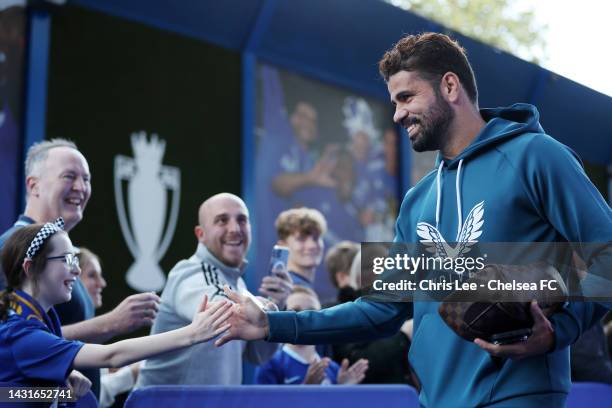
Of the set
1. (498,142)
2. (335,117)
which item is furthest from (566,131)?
(498,142)

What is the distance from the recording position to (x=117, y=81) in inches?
238

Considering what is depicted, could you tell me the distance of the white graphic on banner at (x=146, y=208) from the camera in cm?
599

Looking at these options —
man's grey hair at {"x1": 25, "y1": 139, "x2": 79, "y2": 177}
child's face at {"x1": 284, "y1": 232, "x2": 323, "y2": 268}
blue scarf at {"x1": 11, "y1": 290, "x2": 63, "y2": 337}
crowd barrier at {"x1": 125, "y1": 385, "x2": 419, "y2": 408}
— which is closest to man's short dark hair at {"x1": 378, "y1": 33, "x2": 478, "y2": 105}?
crowd barrier at {"x1": 125, "y1": 385, "x2": 419, "y2": 408}

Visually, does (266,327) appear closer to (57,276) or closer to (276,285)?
(57,276)

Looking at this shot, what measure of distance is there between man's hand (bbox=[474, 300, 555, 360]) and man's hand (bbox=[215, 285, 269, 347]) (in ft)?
2.56

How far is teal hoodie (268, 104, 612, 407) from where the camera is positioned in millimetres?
2150

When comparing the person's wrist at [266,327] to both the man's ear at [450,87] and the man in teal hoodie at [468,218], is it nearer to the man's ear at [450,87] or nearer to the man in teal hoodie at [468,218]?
the man in teal hoodie at [468,218]

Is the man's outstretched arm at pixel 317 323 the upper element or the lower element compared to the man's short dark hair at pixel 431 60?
lower

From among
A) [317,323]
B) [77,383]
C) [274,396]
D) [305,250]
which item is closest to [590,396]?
[305,250]

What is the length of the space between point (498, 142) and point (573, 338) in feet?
2.17

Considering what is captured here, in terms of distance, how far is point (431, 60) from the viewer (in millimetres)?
2611

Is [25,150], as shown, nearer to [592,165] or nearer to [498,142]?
[498,142]

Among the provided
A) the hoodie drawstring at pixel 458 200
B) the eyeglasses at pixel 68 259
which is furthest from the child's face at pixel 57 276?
the hoodie drawstring at pixel 458 200

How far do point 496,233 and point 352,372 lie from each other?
104 inches
